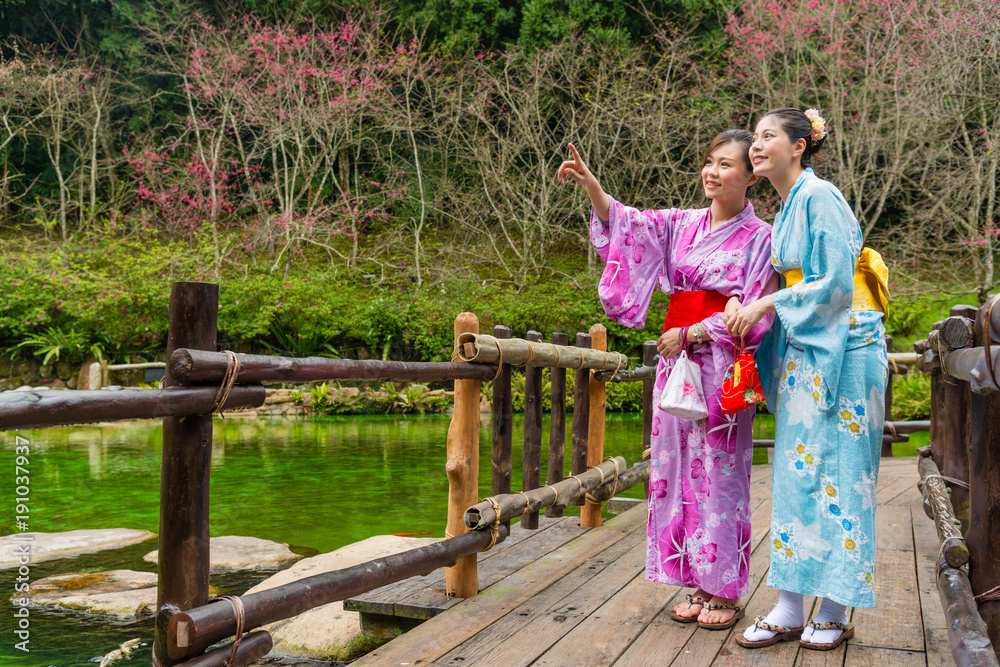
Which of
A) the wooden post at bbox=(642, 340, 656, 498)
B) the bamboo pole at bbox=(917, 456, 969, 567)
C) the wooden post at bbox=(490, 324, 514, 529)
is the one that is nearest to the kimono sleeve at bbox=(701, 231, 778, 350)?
the bamboo pole at bbox=(917, 456, 969, 567)

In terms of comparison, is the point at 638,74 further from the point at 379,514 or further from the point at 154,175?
the point at 379,514

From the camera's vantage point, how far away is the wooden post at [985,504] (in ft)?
5.32

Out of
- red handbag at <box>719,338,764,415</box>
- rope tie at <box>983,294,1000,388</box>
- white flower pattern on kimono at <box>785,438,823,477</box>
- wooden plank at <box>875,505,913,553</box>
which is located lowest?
wooden plank at <box>875,505,913,553</box>

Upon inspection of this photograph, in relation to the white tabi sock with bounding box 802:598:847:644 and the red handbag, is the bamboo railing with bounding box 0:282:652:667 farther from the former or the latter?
the white tabi sock with bounding box 802:598:847:644

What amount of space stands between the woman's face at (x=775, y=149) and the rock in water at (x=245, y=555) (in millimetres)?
2925

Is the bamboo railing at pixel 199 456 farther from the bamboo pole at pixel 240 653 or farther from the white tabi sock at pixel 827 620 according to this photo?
the white tabi sock at pixel 827 620

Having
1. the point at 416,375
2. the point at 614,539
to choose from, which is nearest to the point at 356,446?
the point at 614,539

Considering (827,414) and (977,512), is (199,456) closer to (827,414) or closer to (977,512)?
(827,414)

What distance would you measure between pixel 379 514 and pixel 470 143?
9.84m

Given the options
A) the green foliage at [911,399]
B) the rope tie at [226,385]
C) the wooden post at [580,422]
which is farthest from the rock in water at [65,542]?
the green foliage at [911,399]

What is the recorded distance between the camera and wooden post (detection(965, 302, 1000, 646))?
1620 mm

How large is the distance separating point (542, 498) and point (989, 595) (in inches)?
63.2

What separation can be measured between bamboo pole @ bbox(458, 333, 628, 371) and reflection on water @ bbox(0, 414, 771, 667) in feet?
5.23

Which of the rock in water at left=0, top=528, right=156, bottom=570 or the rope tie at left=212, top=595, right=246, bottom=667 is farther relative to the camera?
the rock in water at left=0, top=528, right=156, bottom=570
